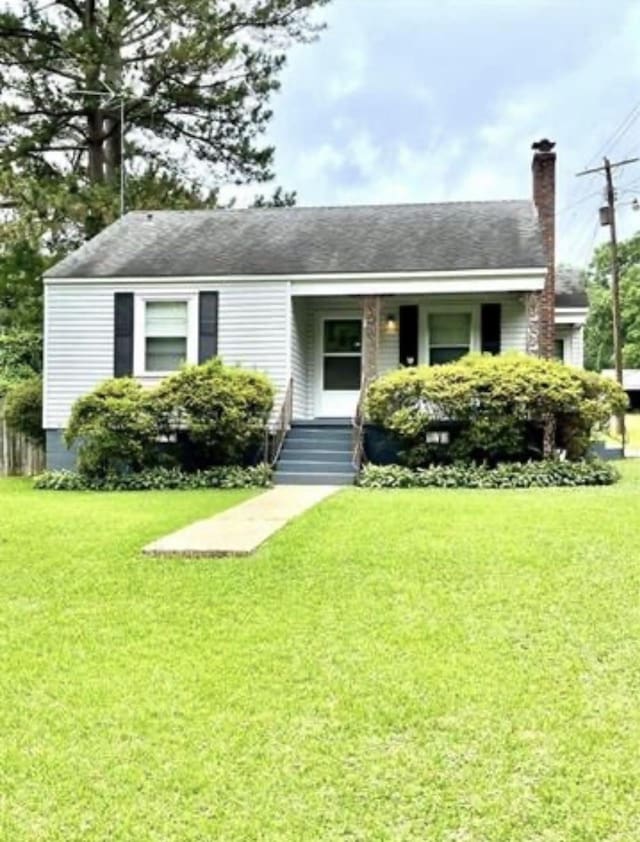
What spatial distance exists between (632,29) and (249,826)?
777 inches

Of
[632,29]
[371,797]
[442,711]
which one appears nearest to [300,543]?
[442,711]

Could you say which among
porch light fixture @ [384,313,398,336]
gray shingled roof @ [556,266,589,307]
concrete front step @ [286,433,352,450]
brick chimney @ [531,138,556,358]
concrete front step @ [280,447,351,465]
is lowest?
concrete front step @ [280,447,351,465]

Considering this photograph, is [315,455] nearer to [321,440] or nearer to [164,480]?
[321,440]

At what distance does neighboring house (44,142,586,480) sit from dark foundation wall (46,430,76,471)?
0.05 m

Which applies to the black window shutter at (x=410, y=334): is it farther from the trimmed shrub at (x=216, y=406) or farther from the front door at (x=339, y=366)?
the trimmed shrub at (x=216, y=406)

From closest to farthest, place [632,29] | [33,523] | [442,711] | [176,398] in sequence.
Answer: [442,711] → [33,523] → [176,398] → [632,29]

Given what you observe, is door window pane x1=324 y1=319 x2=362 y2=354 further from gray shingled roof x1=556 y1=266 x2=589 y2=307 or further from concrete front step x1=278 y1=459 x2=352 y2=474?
gray shingled roof x1=556 y1=266 x2=589 y2=307

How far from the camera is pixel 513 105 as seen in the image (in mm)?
26609

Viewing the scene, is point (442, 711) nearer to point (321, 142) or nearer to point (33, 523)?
point (33, 523)

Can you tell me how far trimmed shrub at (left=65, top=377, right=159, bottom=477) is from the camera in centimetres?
1292

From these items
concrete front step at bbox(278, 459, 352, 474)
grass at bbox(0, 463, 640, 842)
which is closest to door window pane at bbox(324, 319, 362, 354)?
concrete front step at bbox(278, 459, 352, 474)

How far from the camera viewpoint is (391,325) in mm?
16062

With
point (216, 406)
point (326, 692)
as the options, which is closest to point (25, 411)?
point (216, 406)

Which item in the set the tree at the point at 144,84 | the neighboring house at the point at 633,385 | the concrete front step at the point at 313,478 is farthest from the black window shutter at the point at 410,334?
the neighboring house at the point at 633,385
